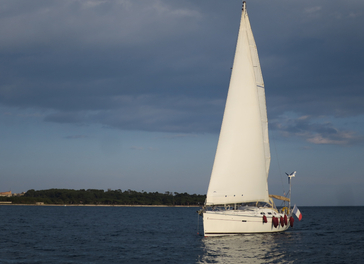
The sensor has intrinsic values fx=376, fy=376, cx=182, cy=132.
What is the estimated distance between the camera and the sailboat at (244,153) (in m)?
37.9

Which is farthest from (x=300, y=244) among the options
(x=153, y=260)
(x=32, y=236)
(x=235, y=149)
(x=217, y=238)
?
(x=32, y=236)

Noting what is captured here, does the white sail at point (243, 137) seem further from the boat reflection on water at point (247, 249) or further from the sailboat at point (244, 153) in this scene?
the boat reflection on water at point (247, 249)

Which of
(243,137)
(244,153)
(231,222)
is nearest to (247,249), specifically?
(231,222)

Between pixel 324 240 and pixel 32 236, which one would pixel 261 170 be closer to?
pixel 324 240

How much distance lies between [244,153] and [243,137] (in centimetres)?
168

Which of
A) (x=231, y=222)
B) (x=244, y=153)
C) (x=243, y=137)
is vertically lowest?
(x=231, y=222)

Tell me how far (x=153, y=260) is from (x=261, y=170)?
17095 millimetres

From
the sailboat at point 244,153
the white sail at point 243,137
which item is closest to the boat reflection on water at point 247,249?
the sailboat at point 244,153

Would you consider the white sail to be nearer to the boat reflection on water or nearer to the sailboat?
the sailboat

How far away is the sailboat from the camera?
37906 millimetres

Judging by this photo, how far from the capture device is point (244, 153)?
39.4m

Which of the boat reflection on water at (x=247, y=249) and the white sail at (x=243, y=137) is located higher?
the white sail at (x=243, y=137)

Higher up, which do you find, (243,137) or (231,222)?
(243,137)

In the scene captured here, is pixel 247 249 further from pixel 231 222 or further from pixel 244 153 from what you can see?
pixel 244 153
